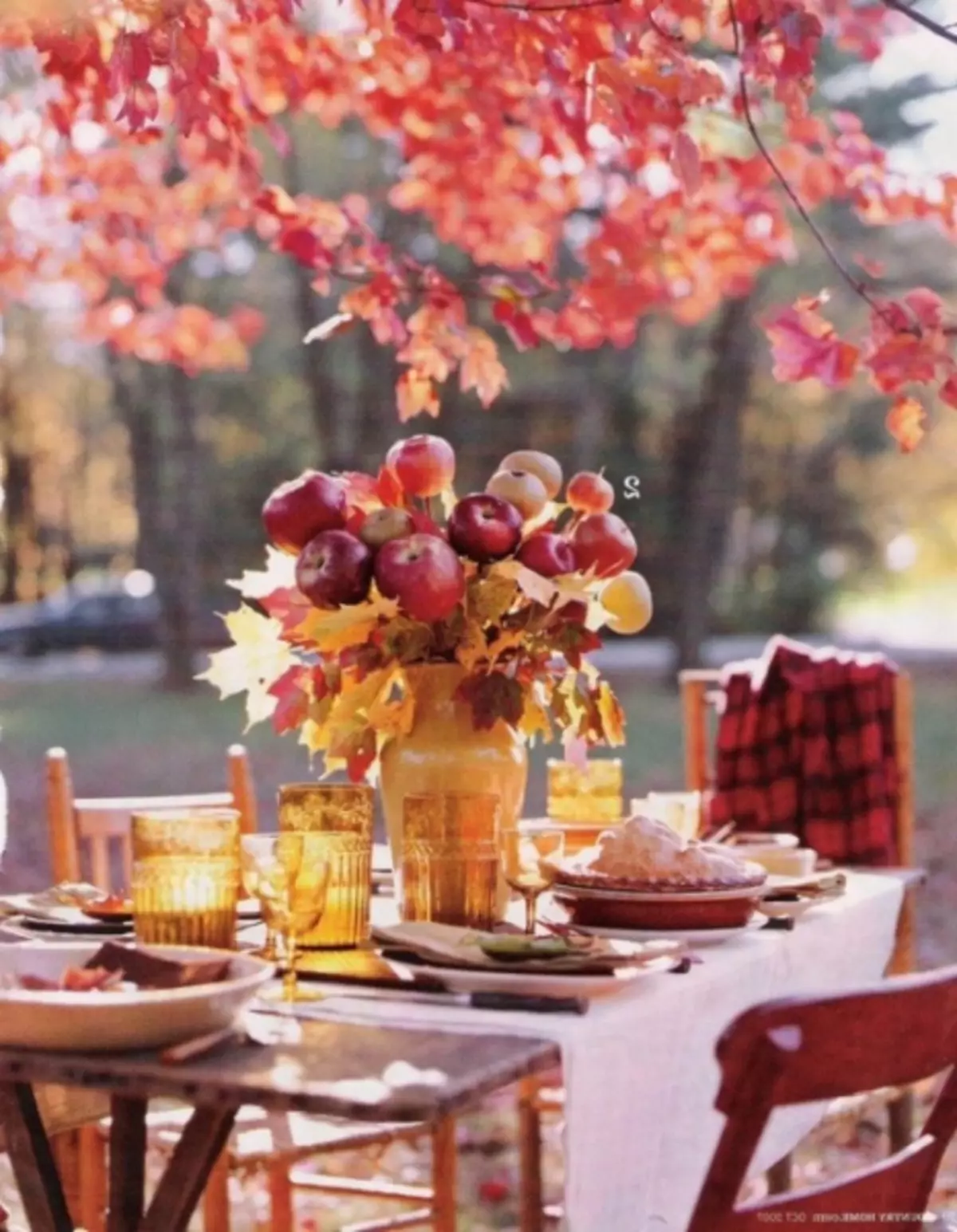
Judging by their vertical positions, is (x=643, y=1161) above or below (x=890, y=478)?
below

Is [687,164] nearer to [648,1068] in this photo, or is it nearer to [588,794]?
[588,794]

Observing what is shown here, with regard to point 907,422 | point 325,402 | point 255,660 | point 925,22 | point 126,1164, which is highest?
point 325,402

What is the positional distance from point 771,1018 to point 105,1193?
1.98 metres

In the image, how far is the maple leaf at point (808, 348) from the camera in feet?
12.3

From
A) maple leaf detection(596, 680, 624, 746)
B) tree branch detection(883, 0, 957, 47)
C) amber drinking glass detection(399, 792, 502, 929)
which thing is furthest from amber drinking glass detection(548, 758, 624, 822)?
tree branch detection(883, 0, 957, 47)

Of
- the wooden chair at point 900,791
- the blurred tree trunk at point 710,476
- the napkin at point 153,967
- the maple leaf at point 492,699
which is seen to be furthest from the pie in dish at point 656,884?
the blurred tree trunk at point 710,476

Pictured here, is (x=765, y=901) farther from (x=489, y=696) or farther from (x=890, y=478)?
(x=890, y=478)

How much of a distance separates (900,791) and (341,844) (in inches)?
68.3

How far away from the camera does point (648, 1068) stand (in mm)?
2254

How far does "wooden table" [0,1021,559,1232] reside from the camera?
1840 millimetres

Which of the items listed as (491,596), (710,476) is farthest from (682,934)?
(710,476)

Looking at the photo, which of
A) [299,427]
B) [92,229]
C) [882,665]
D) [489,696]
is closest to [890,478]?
[299,427]

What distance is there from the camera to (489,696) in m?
2.74

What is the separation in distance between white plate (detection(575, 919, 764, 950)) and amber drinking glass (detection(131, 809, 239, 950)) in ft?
1.57
